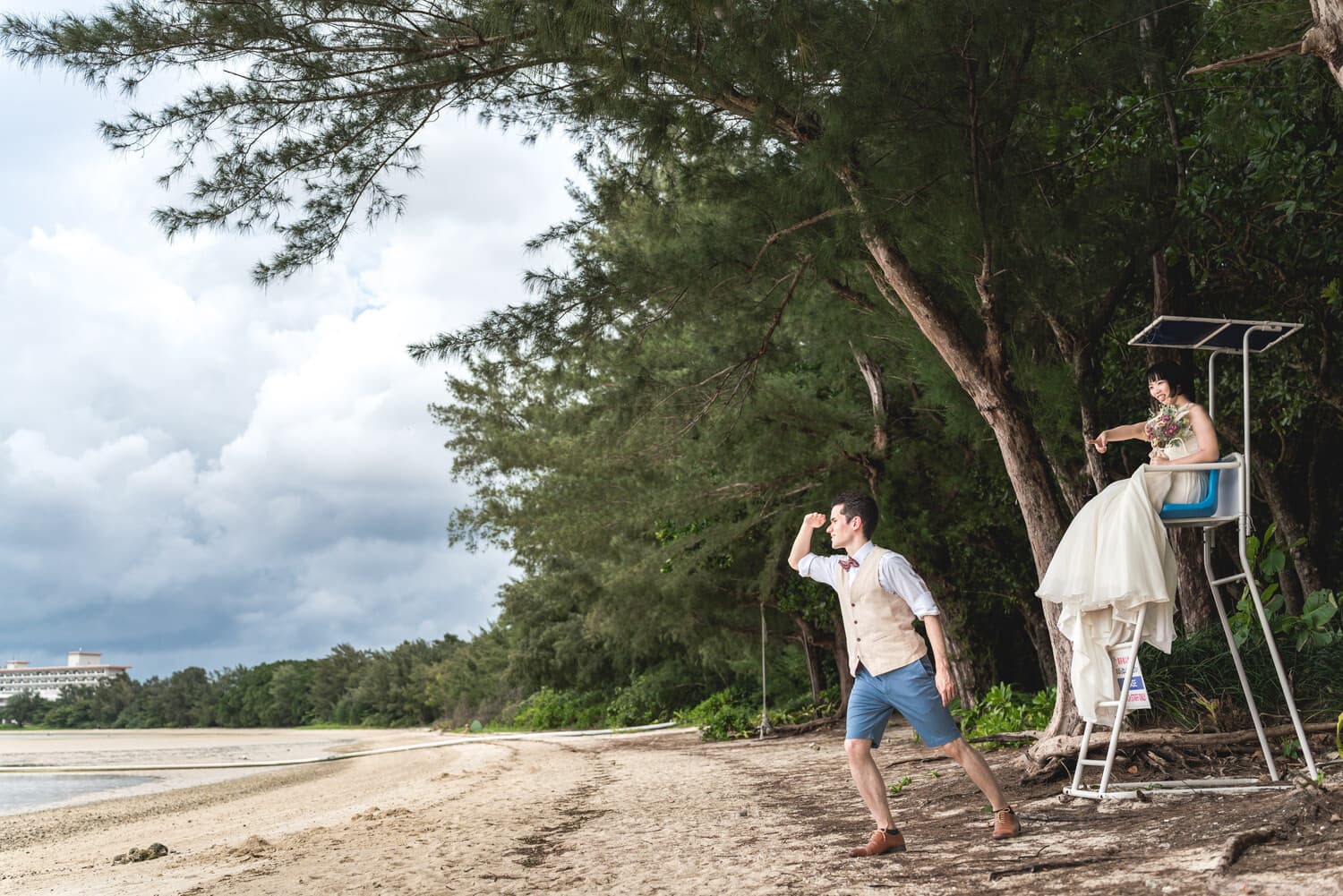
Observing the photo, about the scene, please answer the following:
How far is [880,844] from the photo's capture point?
14.1ft

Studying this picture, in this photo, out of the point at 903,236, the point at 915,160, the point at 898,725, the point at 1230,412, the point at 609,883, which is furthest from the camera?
the point at 898,725

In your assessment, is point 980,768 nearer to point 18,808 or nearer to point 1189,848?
point 1189,848

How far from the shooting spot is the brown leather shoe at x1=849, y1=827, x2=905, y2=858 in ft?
14.0

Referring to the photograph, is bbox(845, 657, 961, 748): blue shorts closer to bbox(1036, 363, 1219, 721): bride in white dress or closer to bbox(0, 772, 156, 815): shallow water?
bbox(1036, 363, 1219, 721): bride in white dress

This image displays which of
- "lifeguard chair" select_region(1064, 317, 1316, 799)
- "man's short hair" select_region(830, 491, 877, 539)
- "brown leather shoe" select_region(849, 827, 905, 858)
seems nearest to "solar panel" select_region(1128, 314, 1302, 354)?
"lifeguard chair" select_region(1064, 317, 1316, 799)

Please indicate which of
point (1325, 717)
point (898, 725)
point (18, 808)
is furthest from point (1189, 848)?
point (18, 808)

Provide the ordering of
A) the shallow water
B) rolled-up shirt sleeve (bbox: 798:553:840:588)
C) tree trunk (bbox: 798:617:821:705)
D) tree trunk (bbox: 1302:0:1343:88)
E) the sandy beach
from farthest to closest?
tree trunk (bbox: 798:617:821:705), the shallow water, rolled-up shirt sleeve (bbox: 798:553:840:588), tree trunk (bbox: 1302:0:1343:88), the sandy beach

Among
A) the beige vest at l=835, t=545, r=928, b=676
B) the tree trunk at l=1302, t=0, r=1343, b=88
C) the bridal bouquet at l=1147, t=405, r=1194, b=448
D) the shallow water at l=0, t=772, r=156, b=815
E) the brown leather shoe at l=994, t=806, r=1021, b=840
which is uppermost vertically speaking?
the tree trunk at l=1302, t=0, r=1343, b=88

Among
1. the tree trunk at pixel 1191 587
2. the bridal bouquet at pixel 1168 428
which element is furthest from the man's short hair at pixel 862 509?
the tree trunk at pixel 1191 587

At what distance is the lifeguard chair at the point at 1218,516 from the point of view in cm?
438

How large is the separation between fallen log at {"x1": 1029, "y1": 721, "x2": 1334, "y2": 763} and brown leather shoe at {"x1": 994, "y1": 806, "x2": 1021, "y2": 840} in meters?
1.39

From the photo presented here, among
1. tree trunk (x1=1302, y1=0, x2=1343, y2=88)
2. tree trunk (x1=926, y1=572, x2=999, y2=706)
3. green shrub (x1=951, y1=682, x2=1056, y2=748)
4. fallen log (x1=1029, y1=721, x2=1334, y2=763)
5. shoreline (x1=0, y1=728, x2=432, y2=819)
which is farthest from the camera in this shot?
shoreline (x1=0, y1=728, x2=432, y2=819)

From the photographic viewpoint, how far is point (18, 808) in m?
14.5

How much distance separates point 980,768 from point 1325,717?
2881mm
